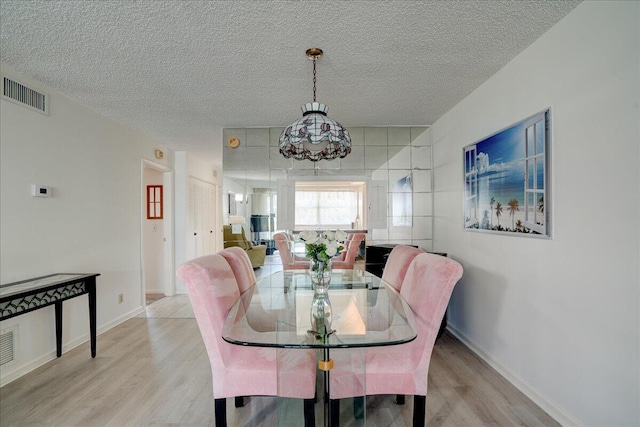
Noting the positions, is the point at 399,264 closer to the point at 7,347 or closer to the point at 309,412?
the point at 309,412

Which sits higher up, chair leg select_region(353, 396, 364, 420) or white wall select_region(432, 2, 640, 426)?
white wall select_region(432, 2, 640, 426)

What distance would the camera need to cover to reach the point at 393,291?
2.30 m

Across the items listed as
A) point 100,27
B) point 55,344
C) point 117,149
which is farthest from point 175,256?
point 100,27

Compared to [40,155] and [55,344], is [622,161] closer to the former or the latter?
[40,155]

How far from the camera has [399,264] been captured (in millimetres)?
2465

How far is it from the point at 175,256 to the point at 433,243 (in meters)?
4.06

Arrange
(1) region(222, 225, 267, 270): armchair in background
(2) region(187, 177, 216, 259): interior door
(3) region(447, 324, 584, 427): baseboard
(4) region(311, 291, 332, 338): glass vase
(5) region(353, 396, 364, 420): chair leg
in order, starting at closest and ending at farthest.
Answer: (4) region(311, 291, 332, 338): glass vase, (5) region(353, 396, 364, 420): chair leg, (3) region(447, 324, 584, 427): baseboard, (1) region(222, 225, 267, 270): armchair in background, (2) region(187, 177, 216, 259): interior door

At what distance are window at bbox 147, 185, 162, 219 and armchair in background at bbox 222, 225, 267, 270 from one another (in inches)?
66.7

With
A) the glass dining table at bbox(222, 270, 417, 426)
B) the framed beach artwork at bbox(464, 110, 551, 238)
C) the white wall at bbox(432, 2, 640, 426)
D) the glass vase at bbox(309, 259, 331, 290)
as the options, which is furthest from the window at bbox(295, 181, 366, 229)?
the glass vase at bbox(309, 259, 331, 290)

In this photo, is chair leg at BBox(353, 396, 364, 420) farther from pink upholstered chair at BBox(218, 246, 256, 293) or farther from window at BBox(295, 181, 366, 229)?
window at BBox(295, 181, 366, 229)

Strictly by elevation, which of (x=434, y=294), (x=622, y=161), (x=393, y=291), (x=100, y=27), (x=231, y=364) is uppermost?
(x=100, y=27)

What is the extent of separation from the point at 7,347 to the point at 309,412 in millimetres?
2458

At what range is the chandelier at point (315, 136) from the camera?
74.4 inches

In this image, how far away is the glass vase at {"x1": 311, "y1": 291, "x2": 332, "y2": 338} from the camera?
1552 millimetres
